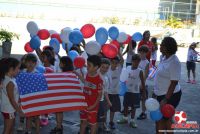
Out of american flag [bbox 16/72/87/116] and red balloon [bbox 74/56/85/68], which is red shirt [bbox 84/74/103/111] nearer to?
american flag [bbox 16/72/87/116]

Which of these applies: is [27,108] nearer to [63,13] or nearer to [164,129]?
[164,129]

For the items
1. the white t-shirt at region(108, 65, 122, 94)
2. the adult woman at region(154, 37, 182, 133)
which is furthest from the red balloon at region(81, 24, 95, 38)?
the adult woman at region(154, 37, 182, 133)

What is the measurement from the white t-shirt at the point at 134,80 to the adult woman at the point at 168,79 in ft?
4.02

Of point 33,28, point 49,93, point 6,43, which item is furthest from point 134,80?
point 6,43

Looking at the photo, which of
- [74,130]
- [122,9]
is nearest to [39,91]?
[74,130]

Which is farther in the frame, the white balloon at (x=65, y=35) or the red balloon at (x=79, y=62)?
the white balloon at (x=65, y=35)

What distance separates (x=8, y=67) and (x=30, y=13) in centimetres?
2157

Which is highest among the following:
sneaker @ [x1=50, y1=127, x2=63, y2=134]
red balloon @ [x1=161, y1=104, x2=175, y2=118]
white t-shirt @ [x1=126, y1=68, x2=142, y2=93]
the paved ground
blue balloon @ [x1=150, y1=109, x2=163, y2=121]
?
white t-shirt @ [x1=126, y1=68, x2=142, y2=93]

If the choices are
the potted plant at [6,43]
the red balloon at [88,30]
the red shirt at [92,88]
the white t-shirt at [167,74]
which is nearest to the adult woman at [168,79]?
the white t-shirt at [167,74]

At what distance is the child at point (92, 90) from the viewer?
4316mm

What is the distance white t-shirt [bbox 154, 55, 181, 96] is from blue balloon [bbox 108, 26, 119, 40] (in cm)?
198

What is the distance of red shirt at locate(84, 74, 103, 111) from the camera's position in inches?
170

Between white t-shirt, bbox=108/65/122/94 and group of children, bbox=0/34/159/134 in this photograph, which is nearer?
group of children, bbox=0/34/159/134

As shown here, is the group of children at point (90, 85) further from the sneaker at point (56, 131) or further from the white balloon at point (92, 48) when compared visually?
the white balloon at point (92, 48)
